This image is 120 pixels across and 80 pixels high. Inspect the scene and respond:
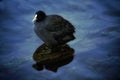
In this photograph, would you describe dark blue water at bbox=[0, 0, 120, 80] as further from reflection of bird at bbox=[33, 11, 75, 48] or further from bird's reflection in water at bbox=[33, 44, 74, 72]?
reflection of bird at bbox=[33, 11, 75, 48]

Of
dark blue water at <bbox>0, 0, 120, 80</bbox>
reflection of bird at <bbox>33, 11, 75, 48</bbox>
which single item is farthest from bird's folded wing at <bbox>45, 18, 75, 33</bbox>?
→ dark blue water at <bbox>0, 0, 120, 80</bbox>

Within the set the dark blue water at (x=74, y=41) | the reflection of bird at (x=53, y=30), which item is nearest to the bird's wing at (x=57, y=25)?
the reflection of bird at (x=53, y=30)

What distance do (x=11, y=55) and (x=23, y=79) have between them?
1122 mm

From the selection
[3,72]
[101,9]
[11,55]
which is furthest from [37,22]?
[101,9]

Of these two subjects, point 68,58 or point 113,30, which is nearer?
point 68,58

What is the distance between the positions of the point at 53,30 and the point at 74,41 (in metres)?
0.77

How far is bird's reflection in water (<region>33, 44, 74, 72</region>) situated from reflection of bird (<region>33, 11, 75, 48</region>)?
0.21 metres

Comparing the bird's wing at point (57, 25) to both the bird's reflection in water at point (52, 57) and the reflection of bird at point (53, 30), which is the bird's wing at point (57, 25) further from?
the bird's reflection in water at point (52, 57)

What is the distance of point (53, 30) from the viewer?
28.2 ft

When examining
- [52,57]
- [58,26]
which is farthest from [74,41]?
[52,57]

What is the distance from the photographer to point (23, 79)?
25.1ft

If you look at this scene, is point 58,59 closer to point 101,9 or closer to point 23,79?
point 23,79

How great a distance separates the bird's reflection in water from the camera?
26.8 feet

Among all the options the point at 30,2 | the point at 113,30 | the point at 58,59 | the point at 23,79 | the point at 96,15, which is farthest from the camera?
the point at 30,2
